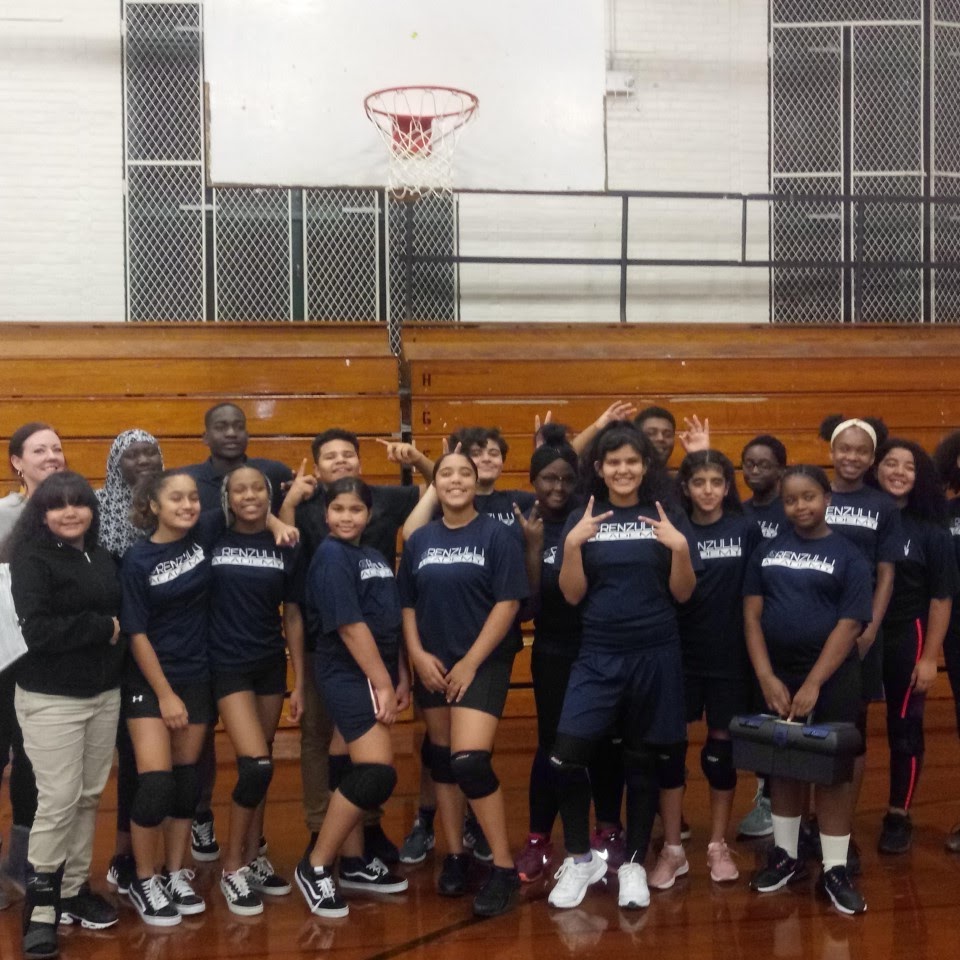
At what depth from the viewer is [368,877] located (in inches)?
146

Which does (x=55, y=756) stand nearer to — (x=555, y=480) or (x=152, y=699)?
(x=152, y=699)

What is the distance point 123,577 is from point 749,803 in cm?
263

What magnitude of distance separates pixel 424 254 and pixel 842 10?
325 cm

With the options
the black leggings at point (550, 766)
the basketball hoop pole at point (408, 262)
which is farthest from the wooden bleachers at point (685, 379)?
the black leggings at point (550, 766)

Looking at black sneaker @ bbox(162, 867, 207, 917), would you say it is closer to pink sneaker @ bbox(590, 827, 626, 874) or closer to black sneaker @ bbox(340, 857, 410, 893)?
black sneaker @ bbox(340, 857, 410, 893)

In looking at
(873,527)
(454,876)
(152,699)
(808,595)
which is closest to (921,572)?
(873,527)

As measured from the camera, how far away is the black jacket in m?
3.26

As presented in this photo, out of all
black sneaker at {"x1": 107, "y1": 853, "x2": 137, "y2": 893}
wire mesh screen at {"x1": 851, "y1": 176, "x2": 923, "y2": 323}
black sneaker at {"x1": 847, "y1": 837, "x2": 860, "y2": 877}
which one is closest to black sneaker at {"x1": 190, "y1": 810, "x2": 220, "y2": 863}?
black sneaker at {"x1": 107, "y1": 853, "x2": 137, "y2": 893}

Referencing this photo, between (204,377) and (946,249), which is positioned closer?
(204,377)

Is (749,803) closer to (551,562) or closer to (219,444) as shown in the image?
(551,562)

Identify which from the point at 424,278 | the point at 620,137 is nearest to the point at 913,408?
the point at 620,137

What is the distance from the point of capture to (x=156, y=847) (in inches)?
139

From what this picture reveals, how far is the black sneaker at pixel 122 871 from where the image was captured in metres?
3.68

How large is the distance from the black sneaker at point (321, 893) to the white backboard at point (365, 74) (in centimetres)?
479
